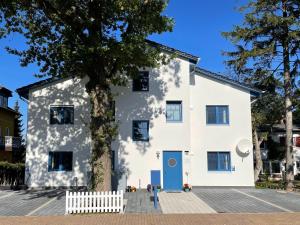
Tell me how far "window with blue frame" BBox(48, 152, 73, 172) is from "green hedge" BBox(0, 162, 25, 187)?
7.50 feet

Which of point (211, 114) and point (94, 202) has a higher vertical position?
point (211, 114)

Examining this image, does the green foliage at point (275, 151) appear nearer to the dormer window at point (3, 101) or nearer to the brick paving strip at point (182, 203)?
the brick paving strip at point (182, 203)

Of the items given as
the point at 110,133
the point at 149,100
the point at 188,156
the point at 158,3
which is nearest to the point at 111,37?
the point at 158,3

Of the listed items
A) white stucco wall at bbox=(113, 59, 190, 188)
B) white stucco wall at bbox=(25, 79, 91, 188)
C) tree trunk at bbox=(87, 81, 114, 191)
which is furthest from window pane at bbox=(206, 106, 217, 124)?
tree trunk at bbox=(87, 81, 114, 191)

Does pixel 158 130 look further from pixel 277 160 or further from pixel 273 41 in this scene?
pixel 277 160

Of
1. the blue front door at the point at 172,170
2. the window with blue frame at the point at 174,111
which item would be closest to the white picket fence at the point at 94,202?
the blue front door at the point at 172,170

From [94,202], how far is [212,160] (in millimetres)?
10169

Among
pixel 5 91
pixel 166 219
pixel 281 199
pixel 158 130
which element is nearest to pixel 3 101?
pixel 5 91

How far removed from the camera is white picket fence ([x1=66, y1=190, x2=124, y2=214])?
1347cm

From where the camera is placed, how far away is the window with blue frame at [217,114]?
21902mm

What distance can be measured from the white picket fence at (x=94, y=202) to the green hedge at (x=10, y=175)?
928cm

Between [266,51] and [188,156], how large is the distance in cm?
836

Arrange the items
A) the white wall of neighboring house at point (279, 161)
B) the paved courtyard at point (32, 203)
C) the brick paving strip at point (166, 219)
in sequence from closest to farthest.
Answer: the brick paving strip at point (166, 219) → the paved courtyard at point (32, 203) → the white wall of neighboring house at point (279, 161)

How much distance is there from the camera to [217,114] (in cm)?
2197
